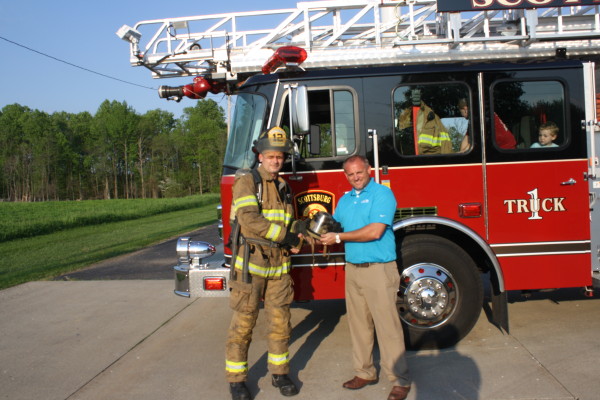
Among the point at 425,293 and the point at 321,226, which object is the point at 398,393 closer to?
the point at 425,293

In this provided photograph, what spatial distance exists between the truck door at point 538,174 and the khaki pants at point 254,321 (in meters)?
2.09

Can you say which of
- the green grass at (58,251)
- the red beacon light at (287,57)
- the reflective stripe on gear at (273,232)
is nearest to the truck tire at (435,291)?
the reflective stripe on gear at (273,232)

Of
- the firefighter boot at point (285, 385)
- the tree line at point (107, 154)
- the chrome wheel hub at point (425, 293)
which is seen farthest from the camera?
the tree line at point (107, 154)

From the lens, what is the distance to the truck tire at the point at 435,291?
460 centimetres

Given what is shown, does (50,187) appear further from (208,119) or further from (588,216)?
(588,216)

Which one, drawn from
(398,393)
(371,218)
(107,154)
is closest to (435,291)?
(398,393)

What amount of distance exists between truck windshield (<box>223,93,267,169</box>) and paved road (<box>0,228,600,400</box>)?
189 cm

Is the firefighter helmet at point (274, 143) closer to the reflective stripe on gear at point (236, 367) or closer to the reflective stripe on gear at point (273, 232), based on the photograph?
the reflective stripe on gear at point (273, 232)

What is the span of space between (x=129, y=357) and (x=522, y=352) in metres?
3.75

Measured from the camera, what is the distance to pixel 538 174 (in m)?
4.70

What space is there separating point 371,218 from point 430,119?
1484 millimetres

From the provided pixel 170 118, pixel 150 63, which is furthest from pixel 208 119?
pixel 150 63

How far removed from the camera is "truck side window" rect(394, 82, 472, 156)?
15.4 feet

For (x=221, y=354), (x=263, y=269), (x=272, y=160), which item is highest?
(x=272, y=160)
